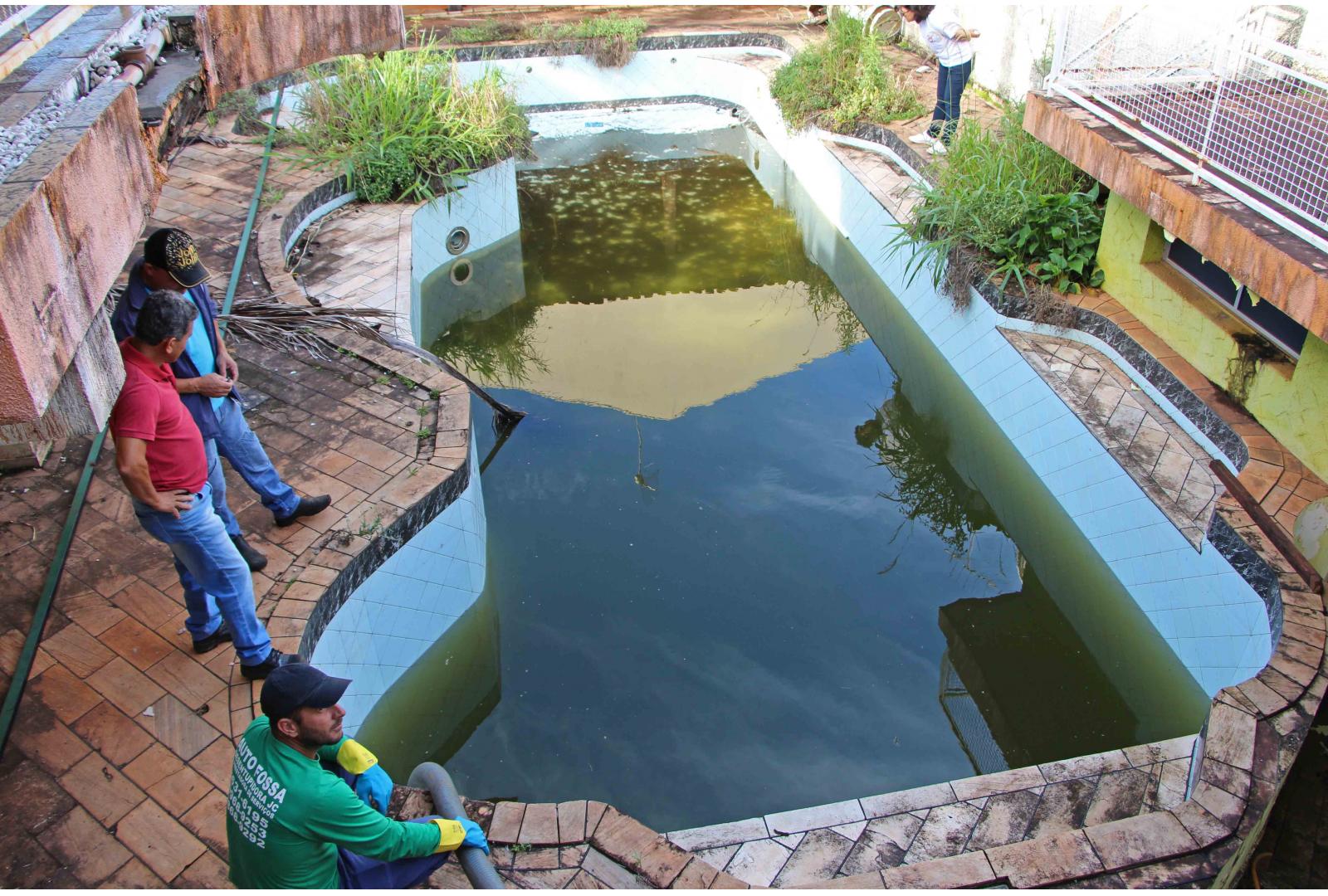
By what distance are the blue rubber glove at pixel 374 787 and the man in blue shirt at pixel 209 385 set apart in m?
1.49

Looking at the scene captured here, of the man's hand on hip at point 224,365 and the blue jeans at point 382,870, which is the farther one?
the man's hand on hip at point 224,365

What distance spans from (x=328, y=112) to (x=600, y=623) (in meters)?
6.05

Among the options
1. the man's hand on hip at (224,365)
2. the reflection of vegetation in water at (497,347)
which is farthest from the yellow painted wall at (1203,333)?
the man's hand on hip at (224,365)

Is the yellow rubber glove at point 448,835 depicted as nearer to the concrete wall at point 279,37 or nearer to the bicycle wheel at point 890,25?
the concrete wall at point 279,37

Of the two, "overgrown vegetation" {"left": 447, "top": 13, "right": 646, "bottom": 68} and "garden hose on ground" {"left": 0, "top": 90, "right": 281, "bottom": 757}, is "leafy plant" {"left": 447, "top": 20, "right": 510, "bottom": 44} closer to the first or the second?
"overgrown vegetation" {"left": 447, "top": 13, "right": 646, "bottom": 68}

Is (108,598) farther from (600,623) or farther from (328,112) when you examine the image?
(328,112)

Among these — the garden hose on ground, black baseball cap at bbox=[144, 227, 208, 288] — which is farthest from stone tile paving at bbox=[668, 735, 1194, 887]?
black baseball cap at bbox=[144, 227, 208, 288]

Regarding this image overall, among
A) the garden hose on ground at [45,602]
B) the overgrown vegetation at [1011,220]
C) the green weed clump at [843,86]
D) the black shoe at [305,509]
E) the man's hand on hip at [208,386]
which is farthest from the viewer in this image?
the green weed clump at [843,86]

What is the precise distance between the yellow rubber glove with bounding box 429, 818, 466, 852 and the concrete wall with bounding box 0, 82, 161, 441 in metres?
1.40

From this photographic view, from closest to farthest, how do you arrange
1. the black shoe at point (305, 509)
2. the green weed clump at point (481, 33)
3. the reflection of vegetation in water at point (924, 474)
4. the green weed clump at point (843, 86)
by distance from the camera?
the black shoe at point (305, 509), the reflection of vegetation in water at point (924, 474), the green weed clump at point (843, 86), the green weed clump at point (481, 33)

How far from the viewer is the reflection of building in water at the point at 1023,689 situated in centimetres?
445

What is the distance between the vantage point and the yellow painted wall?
4.61 m

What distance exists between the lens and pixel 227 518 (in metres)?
3.80

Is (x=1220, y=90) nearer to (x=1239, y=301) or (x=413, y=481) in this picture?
(x=1239, y=301)
